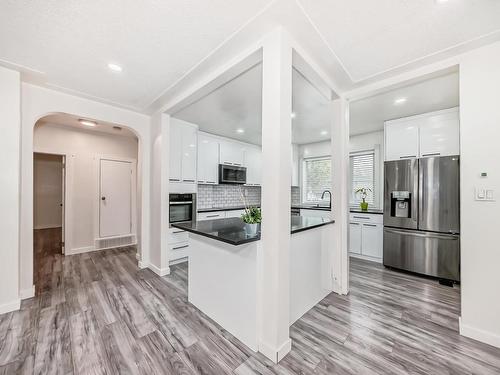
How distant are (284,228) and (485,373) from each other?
173cm

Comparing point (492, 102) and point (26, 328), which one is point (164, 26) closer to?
point (492, 102)

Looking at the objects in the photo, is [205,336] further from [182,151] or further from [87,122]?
[87,122]

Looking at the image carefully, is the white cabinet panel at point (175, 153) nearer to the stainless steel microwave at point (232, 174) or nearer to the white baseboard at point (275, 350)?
the stainless steel microwave at point (232, 174)

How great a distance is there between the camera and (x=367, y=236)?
3871 millimetres

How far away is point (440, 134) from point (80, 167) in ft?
21.8

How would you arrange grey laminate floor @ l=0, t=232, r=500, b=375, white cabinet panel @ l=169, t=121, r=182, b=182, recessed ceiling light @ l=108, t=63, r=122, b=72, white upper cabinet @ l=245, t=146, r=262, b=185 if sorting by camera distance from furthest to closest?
white upper cabinet @ l=245, t=146, r=262, b=185, white cabinet panel @ l=169, t=121, r=182, b=182, recessed ceiling light @ l=108, t=63, r=122, b=72, grey laminate floor @ l=0, t=232, r=500, b=375

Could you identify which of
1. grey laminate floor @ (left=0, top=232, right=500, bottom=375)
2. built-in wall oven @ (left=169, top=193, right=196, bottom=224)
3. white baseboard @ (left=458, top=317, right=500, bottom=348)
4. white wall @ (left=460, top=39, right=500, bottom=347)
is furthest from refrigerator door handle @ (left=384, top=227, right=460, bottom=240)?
built-in wall oven @ (left=169, top=193, right=196, bottom=224)

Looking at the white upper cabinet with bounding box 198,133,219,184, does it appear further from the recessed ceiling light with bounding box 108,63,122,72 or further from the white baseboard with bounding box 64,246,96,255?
the white baseboard with bounding box 64,246,96,255

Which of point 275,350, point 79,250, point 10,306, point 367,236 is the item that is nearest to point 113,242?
point 79,250

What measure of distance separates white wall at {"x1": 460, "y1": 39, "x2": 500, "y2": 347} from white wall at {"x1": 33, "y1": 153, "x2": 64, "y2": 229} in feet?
29.5

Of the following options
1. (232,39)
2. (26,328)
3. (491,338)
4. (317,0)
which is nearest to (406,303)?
(491,338)

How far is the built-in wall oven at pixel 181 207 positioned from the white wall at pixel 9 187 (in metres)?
1.73

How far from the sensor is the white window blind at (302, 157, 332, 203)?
5.30 m

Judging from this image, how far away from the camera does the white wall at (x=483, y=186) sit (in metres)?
1.75
